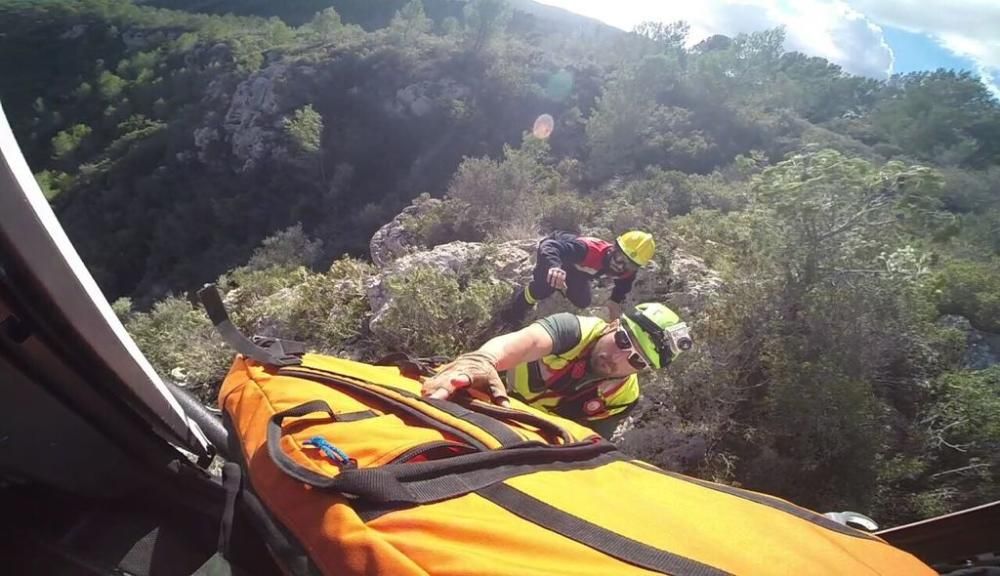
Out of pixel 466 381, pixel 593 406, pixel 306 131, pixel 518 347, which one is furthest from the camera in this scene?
pixel 306 131

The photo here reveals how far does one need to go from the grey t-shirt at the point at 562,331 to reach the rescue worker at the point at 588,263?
8.36 feet

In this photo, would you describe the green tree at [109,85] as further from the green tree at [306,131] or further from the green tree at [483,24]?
the green tree at [483,24]

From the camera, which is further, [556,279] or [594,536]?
[556,279]

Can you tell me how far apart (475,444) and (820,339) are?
496 cm

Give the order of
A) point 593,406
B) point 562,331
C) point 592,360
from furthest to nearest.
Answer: point 593,406 → point 592,360 → point 562,331

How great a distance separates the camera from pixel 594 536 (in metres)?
0.90

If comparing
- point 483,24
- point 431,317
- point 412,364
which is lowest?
point 431,317

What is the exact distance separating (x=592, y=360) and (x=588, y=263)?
2.76 meters

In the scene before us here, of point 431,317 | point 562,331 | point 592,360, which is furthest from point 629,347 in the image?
point 431,317

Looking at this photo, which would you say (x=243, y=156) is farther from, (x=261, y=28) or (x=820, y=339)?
(x=820, y=339)

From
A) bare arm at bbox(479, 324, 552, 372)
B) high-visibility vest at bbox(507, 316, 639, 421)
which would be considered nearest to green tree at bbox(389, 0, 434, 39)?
high-visibility vest at bbox(507, 316, 639, 421)

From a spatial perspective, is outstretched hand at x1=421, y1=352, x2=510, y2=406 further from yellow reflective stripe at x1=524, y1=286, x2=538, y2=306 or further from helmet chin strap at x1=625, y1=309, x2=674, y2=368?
yellow reflective stripe at x1=524, y1=286, x2=538, y2=306

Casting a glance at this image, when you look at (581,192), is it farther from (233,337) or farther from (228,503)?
(228,503)

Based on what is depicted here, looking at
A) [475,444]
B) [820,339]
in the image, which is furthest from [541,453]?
[820,339]
